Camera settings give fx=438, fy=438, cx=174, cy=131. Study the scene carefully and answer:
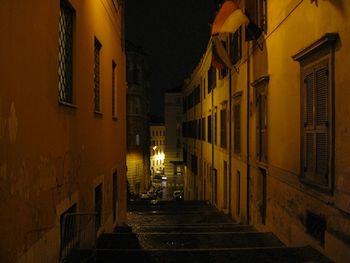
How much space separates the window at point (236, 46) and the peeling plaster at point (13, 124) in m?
11.2

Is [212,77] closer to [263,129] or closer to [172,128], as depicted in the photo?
[263,129]

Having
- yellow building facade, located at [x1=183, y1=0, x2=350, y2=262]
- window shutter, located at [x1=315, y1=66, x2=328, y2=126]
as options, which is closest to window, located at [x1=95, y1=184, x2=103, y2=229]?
yellow building facade, located at [x1=183, y1=0, x2=350, y2=262]

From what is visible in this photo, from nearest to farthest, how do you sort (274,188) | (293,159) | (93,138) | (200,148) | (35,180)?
(35,180) → (293,159) → (93,138) → (274,188) → (200,148)

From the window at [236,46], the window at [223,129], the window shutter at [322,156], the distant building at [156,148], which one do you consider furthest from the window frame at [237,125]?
the distant building at [156,148]

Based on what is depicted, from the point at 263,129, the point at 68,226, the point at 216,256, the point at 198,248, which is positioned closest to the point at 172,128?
the point at 263,129

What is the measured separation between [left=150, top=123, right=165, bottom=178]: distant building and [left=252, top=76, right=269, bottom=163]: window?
70.2 m

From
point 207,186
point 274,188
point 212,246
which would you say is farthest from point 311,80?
point 207,186

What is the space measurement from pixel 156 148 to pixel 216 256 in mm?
77696

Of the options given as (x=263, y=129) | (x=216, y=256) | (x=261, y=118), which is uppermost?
(x=261, y=118)

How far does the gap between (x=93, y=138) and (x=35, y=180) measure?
430cm

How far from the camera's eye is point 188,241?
1044cm

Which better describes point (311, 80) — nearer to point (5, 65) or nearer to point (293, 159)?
point (293, 159)

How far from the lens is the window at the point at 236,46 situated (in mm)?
15056

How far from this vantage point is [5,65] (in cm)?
437
